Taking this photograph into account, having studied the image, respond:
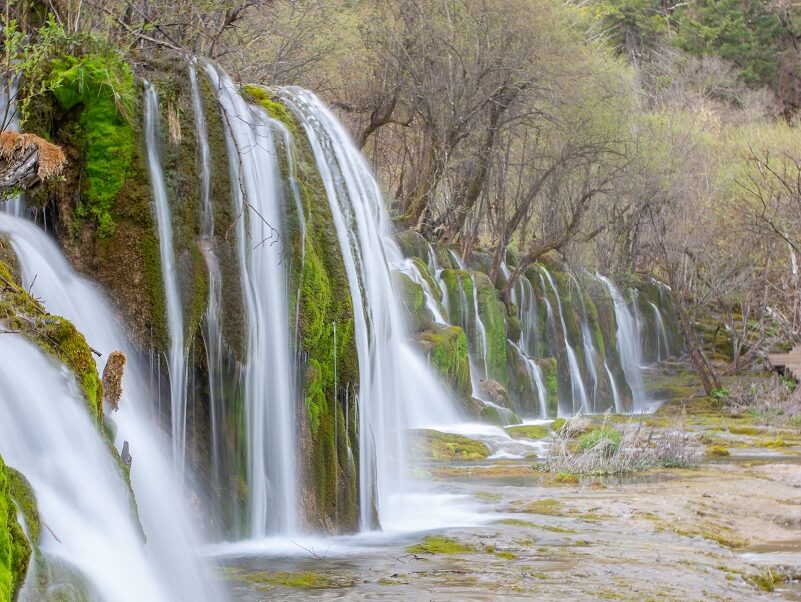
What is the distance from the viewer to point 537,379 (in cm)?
2839

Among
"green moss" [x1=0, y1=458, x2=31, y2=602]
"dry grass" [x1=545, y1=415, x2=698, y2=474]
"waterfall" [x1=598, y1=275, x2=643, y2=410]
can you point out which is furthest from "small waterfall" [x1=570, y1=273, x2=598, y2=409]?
"green moss" [x1=0, y1=458, x2=31, y2=602]

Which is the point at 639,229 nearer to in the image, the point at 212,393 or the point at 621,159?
the point at 621,159

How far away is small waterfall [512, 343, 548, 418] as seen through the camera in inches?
1111

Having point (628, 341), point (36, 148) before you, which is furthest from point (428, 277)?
point (36, 148)

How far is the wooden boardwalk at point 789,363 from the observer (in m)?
28.0

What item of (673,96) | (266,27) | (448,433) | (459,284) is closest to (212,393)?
(448,433)

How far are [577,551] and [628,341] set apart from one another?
27857 mm

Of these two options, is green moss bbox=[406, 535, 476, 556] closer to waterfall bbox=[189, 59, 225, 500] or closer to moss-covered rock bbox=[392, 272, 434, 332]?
waterfall bbox=[189, 59, 225, 500]

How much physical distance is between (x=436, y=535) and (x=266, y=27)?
50.1 feet

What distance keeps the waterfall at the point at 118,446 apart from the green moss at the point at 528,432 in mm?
12818

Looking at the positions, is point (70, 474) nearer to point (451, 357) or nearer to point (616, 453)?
point (616, 453)

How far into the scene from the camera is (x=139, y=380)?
8305 millimetres

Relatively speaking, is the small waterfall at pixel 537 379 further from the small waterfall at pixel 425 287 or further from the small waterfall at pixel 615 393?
the small waterfall at pixel 615 393

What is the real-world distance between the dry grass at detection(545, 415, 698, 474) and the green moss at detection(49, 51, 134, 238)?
768cm
